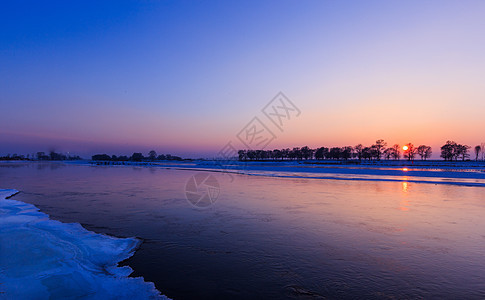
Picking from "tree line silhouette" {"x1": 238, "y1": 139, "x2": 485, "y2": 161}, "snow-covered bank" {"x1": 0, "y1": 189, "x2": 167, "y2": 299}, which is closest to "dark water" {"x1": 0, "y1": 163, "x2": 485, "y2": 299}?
"snow-covered bank" {"x1": 0, "y1": 189, "x2": 167, "y2": 299}

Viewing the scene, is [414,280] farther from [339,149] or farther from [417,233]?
[339,149]

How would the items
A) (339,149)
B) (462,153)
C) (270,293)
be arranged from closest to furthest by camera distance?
(270,293)
(462,153)
(339,149)

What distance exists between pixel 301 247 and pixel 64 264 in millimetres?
4807

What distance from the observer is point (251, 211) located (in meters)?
10.1

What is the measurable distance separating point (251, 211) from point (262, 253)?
4.38 metres

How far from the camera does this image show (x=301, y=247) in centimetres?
607

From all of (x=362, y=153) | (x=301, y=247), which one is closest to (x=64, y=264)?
(x=301, y=247)

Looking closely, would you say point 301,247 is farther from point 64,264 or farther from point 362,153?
point 362,153

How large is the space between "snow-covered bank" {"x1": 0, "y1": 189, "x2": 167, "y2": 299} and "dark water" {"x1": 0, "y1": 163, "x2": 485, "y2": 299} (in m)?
0.38

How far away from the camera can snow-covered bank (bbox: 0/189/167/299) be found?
396 cm

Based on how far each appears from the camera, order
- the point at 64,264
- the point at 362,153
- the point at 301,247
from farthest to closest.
Answer: the point at 362,153 → the point at 301,247 → the point at 64,264

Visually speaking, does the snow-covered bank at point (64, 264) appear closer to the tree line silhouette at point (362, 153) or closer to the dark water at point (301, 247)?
the dark water at point (301, 247)

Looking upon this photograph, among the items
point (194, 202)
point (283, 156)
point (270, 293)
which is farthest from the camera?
point (283, 156)

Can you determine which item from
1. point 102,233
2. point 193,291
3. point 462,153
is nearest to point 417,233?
point 193,291
